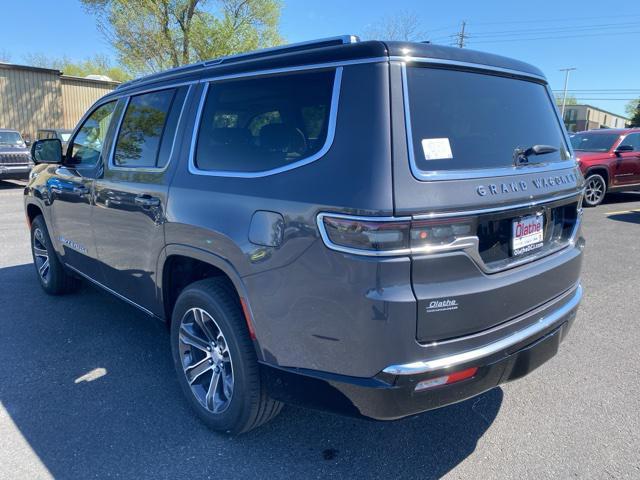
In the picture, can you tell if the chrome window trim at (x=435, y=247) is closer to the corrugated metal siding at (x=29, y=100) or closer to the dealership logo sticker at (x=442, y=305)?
the dealership logo sticker at (x=442, y=305)

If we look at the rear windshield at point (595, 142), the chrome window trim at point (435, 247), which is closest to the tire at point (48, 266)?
the chrome window trim at point (435, 247)

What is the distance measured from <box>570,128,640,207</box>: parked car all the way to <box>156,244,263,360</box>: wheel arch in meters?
9.98

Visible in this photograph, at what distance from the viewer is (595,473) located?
241 cm

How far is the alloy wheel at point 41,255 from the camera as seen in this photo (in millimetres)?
4906

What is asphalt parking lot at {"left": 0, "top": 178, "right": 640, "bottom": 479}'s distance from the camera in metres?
2.47

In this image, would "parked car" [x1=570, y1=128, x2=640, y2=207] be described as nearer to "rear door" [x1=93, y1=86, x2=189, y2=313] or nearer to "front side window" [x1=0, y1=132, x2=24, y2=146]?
"rear door" [x1=93, y1=86, x2=189, y2=313]

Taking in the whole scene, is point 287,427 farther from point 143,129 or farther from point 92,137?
point 92,137

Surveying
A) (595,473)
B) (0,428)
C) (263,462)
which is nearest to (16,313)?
(0,428)

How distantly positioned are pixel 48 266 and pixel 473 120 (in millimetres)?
4400

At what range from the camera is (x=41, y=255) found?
5.03 metres

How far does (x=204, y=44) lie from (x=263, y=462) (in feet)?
73.7

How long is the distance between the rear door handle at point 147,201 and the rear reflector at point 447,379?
186cm

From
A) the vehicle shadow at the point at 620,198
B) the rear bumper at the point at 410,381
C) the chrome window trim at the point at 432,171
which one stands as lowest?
the rear bumper at the point at 410,381

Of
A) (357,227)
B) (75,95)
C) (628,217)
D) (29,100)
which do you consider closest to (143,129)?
(357,227)
